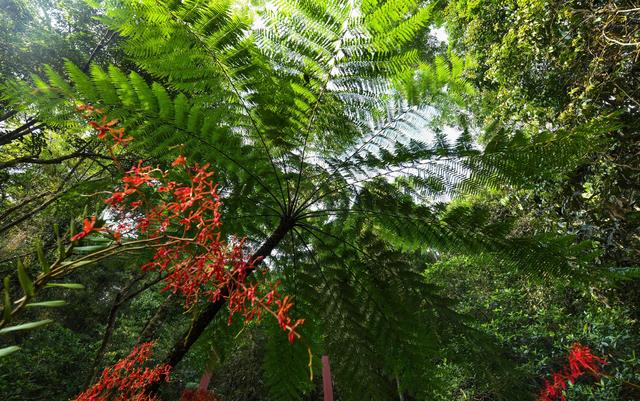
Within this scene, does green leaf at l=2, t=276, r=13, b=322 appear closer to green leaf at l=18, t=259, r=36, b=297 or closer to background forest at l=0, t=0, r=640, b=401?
green leaf at l=18, t=259, r=36, b=297

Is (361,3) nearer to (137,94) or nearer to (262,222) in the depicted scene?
(137,94)

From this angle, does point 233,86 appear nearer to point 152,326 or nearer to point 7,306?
point 152,326

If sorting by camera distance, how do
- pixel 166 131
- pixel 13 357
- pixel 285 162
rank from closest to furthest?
pixel 166 131
pixel 285 162
pixel 13 357

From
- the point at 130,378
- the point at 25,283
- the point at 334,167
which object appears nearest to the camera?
the point at 25,283

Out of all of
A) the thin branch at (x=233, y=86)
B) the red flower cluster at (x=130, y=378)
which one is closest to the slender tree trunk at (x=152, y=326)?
the red flower cluster at (x=130, y=378)

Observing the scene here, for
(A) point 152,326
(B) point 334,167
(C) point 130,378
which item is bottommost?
(C) point 130,378

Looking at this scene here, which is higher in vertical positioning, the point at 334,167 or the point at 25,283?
the point at 334,167

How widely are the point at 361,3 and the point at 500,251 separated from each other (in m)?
1.25

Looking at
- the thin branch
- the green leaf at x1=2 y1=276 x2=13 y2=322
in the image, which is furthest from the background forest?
the green leaf at x1=2 y1=276 x2=13 y2=322

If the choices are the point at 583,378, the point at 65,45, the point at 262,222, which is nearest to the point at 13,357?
the point at 65,45

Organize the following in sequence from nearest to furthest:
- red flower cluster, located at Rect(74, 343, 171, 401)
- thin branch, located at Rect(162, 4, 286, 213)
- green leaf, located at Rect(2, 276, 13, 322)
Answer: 1. green leaf, located at Rect(2, 276, 13, 322)
2. red flower cluster, located at Rect(74, 343, 171, 401)
3. thin branch, located at Rect(162, 4, 286, 213)

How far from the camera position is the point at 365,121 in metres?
1.81

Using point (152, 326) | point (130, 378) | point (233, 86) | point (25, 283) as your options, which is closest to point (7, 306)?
point (25, 283)

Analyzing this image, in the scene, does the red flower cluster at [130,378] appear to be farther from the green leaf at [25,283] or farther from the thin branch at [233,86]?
the thin branch at [233,86]
